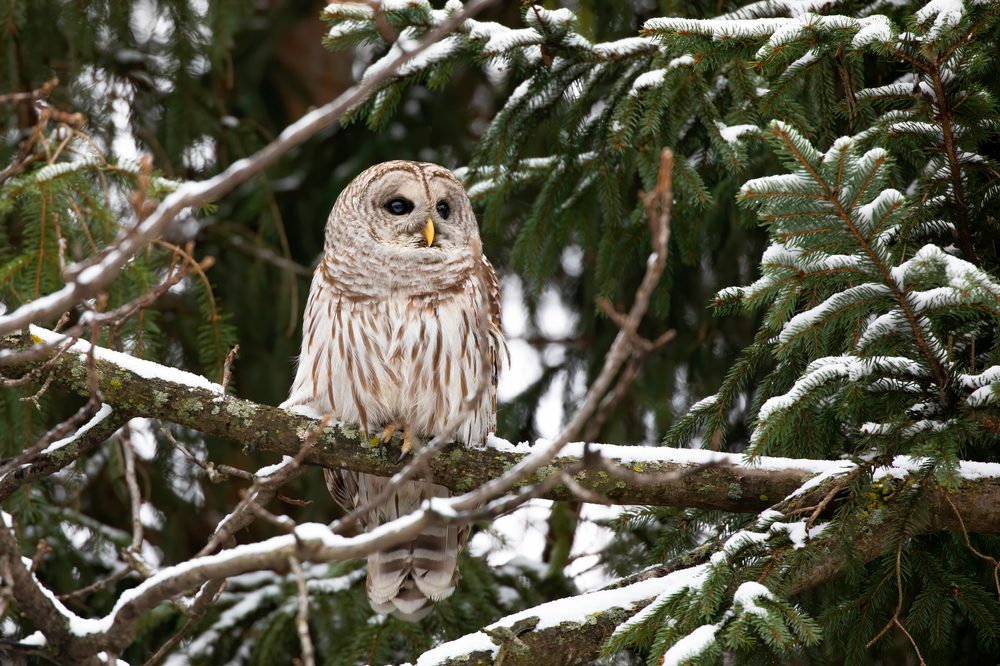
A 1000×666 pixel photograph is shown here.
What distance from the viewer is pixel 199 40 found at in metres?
4.50

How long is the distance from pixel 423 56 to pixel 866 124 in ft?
5.52

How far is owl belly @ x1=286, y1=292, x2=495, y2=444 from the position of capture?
3.43 m

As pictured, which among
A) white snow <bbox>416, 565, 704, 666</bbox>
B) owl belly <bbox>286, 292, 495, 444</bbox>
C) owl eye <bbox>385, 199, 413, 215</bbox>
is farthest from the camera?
owl eye <bbox>385, 199, 413, 215</bbox>

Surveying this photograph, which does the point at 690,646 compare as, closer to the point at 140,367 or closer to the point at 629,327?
the point at 629,327

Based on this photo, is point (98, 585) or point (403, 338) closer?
point (98, 585)

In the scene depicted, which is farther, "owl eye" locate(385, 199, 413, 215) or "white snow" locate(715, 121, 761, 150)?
"owl eye" locate(385, 199, 413, 215)

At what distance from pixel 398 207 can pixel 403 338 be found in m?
0.76

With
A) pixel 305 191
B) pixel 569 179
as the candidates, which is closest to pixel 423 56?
pixel 569 179

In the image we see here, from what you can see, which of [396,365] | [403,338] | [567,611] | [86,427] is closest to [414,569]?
[396,365]

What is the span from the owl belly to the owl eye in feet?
1.86

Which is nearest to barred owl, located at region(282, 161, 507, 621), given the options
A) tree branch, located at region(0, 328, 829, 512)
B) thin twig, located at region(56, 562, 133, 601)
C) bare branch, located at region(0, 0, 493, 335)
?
tree branch, located at region(0, 328, 829, 512)

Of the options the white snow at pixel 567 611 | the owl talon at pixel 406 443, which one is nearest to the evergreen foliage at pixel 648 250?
the white snow at pixel 567 611

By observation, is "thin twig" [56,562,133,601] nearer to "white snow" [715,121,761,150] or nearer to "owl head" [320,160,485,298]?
"owl head" [320,160,485,298]

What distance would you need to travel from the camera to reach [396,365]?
3455 millimetres
